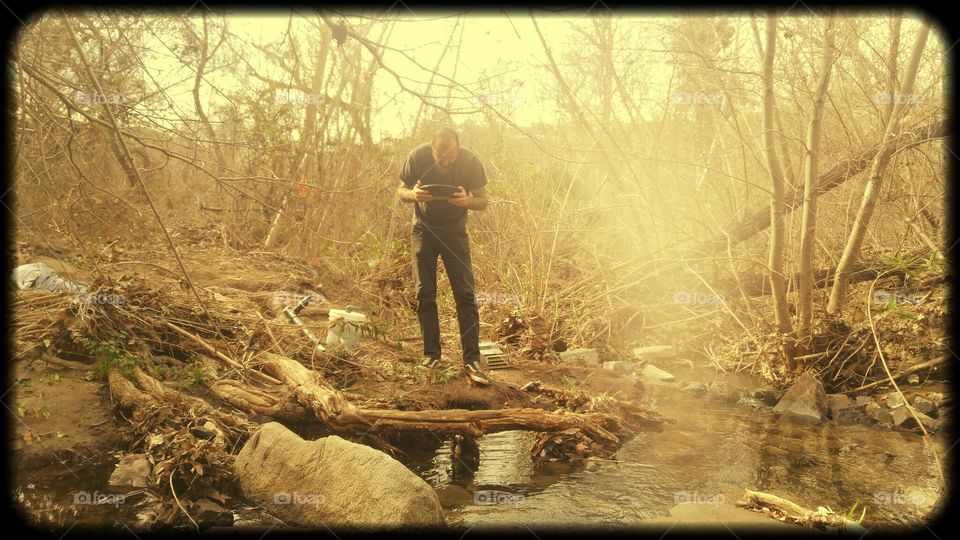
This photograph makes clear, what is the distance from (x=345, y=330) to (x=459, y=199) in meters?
1.69

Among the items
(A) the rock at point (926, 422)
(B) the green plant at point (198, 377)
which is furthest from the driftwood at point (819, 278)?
(B) the green plant at point (198, 377)

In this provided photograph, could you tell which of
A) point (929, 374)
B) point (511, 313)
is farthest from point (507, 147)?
point (929, 374)

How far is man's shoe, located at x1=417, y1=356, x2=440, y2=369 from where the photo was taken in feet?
19.6

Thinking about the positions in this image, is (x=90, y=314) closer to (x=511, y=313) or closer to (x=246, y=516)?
(x=246, y=516)

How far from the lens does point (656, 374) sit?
7.64 meters

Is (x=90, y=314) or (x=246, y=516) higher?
(x=90, y=314)

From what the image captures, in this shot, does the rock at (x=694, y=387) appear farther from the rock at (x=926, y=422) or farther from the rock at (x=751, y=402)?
the rock at (x=926, y=422)

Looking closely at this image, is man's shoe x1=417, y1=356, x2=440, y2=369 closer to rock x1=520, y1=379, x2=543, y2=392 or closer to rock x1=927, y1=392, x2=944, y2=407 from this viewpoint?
rock x1=520, y1=379, x2=543, y2=392

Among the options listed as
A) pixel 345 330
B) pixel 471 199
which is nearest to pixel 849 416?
pixel 471 199

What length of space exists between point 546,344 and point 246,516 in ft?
14.2

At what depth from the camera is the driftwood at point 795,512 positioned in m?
3.88

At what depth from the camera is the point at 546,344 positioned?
7.75 m

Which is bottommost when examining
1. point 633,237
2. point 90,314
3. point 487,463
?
point 487,463

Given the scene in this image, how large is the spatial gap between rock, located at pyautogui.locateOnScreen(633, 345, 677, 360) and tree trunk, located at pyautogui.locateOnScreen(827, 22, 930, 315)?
1.97 metres
